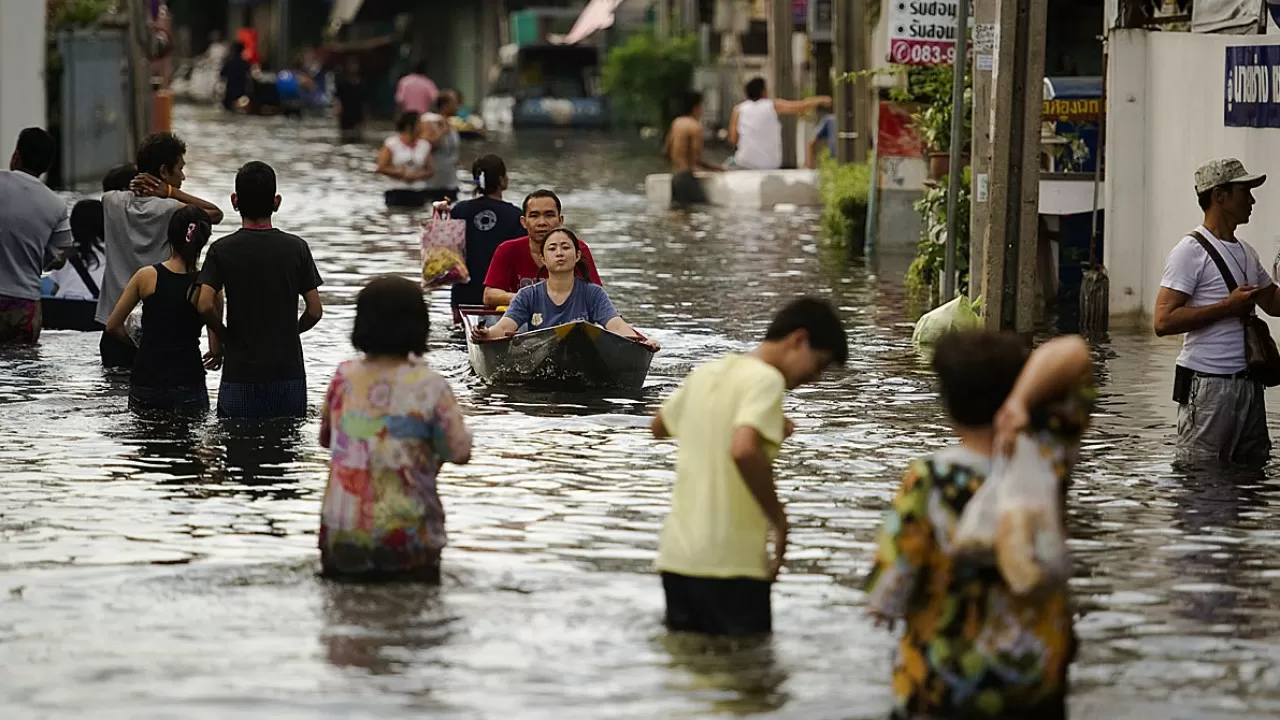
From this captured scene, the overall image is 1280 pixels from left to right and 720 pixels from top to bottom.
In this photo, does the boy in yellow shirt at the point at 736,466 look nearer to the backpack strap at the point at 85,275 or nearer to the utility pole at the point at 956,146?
the backpack strap at the point at 85,275

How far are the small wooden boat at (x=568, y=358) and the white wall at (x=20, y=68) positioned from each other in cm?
1421

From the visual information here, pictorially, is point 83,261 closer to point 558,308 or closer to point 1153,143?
point 558,308

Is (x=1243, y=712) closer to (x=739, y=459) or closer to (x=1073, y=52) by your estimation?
(x=739, y=459)

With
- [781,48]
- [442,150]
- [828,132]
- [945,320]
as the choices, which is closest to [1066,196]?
[945,320]

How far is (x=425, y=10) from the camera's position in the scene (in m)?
75.3

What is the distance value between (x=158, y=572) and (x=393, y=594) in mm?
1134

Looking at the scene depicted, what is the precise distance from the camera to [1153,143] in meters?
18.0

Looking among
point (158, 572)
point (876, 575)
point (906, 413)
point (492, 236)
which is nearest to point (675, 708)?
point (876, 575)

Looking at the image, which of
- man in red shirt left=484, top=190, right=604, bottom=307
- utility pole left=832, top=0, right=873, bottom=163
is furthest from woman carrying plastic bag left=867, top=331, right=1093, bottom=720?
utility pole left=832, top=0, right=873, bottom=163

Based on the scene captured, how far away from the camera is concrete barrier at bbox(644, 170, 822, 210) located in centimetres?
3116

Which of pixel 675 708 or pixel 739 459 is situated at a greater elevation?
pixel 739 459

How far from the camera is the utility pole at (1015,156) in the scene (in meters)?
16.8

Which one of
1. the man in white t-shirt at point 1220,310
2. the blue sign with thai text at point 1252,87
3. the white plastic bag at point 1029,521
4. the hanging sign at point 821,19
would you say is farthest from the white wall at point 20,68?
the white plastic bag at point 1029,521

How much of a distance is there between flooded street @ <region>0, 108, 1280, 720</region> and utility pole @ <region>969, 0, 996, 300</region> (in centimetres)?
137
